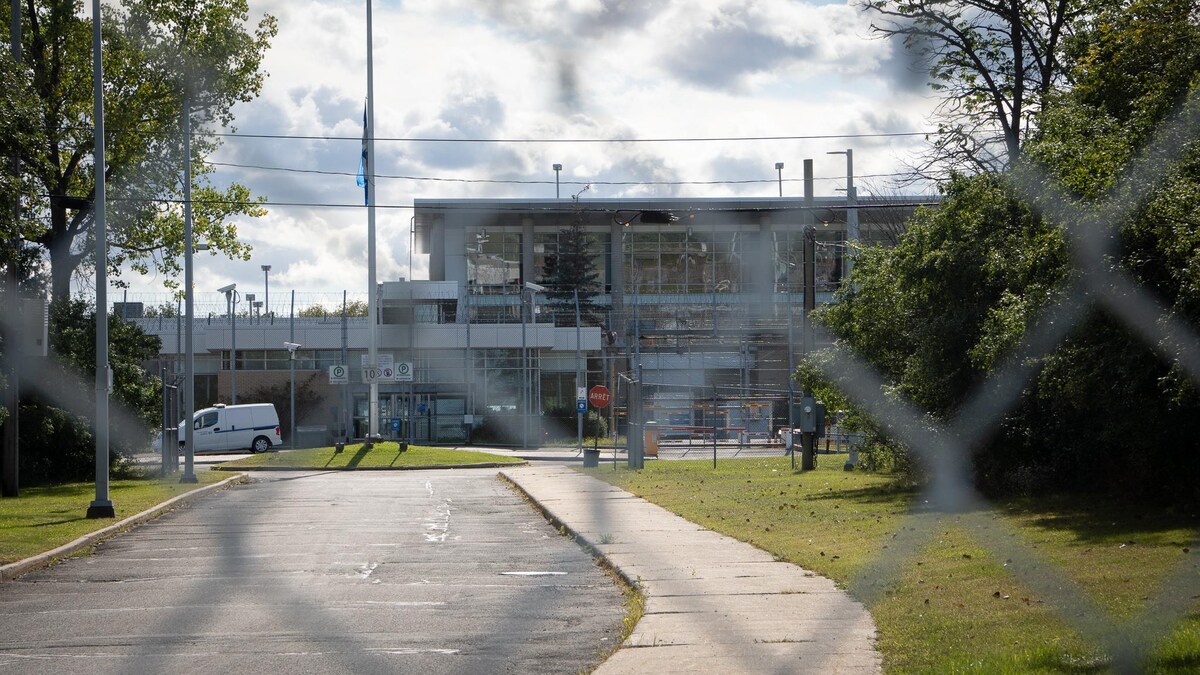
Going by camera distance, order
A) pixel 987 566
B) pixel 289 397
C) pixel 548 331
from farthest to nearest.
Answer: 1. pixel 289 397
2. pixel 548 331
3. pixel 987 566

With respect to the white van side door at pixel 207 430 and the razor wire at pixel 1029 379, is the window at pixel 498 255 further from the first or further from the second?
the razor wire at pixel 1029 379

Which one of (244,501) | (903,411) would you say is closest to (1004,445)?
(903,411)

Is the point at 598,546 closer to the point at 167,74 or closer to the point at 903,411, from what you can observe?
the point at 903,411

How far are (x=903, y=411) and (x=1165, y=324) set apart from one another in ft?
30.4

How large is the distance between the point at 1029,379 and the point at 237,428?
134 feet

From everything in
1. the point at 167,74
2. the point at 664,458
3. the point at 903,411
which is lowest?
the point at 664,458

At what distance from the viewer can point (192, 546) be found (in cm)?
1677

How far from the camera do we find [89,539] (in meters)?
17.2

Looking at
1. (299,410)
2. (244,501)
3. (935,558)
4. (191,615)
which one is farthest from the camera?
(299,410)

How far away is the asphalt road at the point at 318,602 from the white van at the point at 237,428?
33134 millimetres

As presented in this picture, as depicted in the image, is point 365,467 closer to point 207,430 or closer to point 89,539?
point 207,430

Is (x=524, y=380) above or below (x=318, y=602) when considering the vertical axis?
above

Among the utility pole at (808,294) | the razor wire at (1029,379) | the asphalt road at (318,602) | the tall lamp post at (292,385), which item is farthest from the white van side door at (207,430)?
the razor wire at (1029,379)

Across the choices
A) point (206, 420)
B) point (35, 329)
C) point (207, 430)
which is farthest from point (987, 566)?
point (206, 420)
